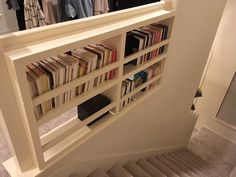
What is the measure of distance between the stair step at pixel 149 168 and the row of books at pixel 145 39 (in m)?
1.27

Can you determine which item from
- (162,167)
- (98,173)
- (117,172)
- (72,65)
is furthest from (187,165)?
(72,65)

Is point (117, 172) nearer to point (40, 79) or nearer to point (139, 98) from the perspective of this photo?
point (139, 98)

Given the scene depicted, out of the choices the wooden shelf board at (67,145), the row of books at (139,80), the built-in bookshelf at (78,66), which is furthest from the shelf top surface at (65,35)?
the wooden shelf board at (67,145)

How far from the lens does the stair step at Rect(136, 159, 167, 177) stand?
216cm

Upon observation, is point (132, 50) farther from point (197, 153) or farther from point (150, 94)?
point (197, 153)

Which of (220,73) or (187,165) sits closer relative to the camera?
(187,165)

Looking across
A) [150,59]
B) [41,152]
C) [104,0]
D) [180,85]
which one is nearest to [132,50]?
[150,59]

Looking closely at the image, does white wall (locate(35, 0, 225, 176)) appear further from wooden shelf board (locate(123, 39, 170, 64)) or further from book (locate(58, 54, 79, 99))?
book (locate(58, 54, 79, 99))

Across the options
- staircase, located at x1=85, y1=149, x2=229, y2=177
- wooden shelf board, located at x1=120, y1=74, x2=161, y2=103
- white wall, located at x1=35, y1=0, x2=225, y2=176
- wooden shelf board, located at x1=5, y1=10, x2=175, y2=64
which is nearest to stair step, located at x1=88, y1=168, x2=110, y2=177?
staircase, located at x1=85, y1=149, x2=229, y2=177

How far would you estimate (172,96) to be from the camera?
227 cm

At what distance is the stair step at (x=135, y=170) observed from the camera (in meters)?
2.04

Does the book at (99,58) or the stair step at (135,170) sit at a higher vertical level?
the book at (99,58)

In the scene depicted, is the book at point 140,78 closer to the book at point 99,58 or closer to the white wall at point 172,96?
the white wall at point 172,96

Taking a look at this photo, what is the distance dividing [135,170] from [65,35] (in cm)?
160
